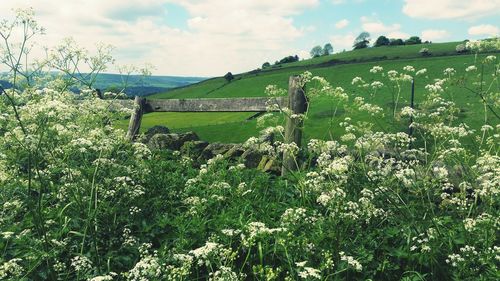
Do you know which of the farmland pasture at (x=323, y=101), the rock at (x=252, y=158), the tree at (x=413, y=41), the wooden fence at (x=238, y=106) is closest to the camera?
the wooden fence at (x=238, y=106)

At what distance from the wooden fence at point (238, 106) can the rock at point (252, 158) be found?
1183 mm

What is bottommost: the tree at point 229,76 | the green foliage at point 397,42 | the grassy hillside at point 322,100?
the grassy hillside at point 322,100

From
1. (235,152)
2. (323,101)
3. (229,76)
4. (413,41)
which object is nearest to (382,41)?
(413,41)

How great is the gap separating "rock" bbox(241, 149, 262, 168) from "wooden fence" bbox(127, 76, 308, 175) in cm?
118

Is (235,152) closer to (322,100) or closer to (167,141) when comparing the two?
(167,141)

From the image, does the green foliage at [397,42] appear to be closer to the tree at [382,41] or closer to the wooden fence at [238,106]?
the tree at [382,41]

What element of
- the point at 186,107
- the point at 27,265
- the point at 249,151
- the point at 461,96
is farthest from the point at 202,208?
the point at 461,96

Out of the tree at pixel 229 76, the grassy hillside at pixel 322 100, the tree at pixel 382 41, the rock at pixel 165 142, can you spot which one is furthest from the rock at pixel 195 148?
the tree at pixel 382 41

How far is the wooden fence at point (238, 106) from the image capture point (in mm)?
10969

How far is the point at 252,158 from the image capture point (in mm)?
12023

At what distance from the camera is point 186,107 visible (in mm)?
14195

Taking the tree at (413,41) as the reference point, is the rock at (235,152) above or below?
below

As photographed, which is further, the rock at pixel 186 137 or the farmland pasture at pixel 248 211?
the rock at pixel 186 137

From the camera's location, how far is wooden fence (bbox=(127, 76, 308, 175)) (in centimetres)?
1097
